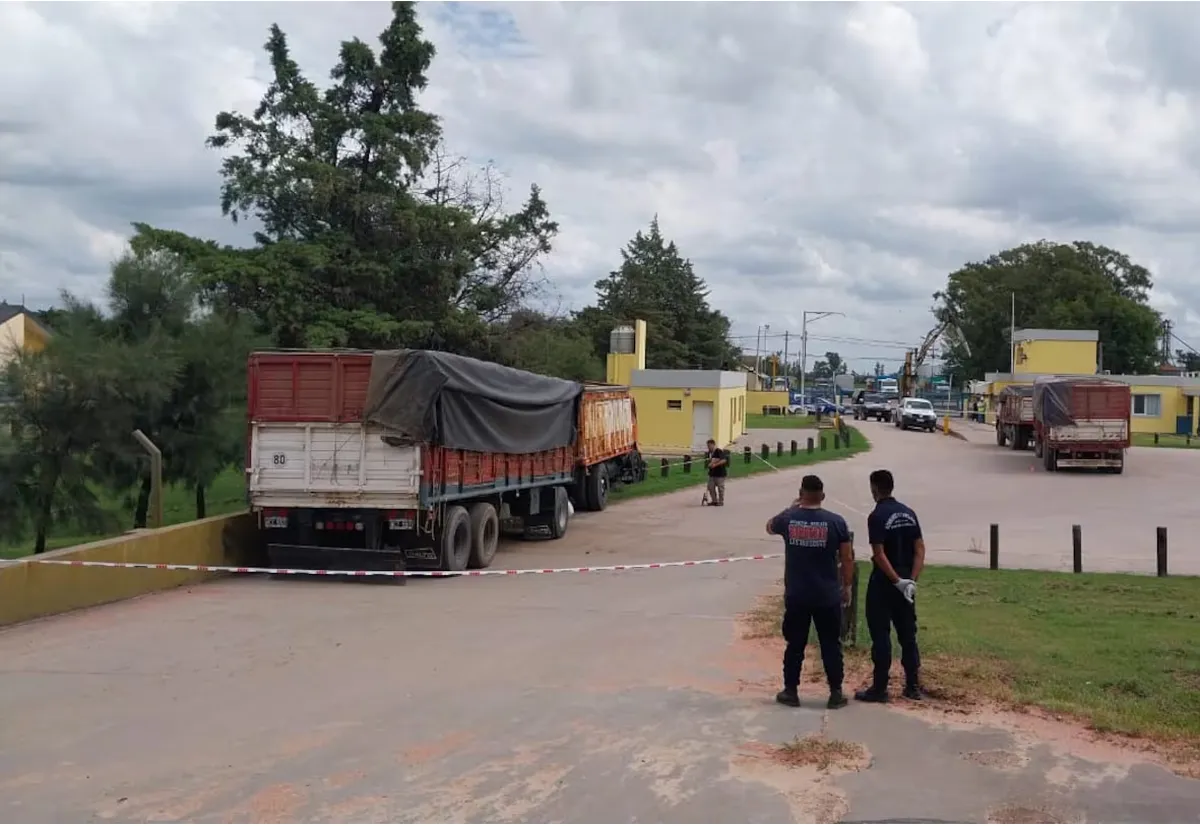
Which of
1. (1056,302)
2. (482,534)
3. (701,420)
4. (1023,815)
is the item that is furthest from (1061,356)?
(1023,815)

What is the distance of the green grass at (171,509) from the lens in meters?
20.3

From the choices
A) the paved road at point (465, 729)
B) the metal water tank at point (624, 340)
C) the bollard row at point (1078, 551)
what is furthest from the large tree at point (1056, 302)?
the paved road at point (465, 729)

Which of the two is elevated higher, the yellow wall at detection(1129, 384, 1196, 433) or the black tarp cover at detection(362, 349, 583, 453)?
the yellow wall at detection(1129, 384, 1196, 433)

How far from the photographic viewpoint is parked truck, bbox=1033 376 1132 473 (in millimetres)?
35656

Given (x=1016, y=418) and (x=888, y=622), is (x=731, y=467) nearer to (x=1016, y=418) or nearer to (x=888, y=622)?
(x=1016, y=418)

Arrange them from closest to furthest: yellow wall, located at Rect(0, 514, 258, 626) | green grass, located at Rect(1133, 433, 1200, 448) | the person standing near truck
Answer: yellow wall, located at Rect(0, 514, 258, 626) → the person standing near truck → green grass, located at Rect(1133, 433, 1200, 448)

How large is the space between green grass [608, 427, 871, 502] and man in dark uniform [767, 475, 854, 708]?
1979 centimetres

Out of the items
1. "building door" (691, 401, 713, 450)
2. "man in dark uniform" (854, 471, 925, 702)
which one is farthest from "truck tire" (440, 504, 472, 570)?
"building door" (691, 401, 713, 450)

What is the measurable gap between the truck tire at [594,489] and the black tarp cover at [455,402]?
5.28 meters

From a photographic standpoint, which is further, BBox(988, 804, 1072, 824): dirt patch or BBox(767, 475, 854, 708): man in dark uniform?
BBox(767, 475, 854, 708): man in dark uniform

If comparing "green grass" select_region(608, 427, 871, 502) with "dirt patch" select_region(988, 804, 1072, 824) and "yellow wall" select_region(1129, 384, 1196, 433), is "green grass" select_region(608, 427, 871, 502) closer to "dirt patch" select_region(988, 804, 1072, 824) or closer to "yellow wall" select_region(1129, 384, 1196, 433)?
"dirt patch" select_region(988, 804, 1072, 824)

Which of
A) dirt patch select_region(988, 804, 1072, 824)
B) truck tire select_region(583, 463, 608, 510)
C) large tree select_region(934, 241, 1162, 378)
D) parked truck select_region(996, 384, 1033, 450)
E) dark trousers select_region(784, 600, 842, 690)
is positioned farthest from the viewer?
large tree select_region(934, 241, 1162, 378)

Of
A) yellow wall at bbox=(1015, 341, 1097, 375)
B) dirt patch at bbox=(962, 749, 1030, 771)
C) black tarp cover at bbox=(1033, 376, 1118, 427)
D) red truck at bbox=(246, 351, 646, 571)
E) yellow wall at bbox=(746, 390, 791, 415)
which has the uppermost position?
yellow wall at bbox=(1015, 341, 1097, 375)

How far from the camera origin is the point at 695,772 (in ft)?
20.9
